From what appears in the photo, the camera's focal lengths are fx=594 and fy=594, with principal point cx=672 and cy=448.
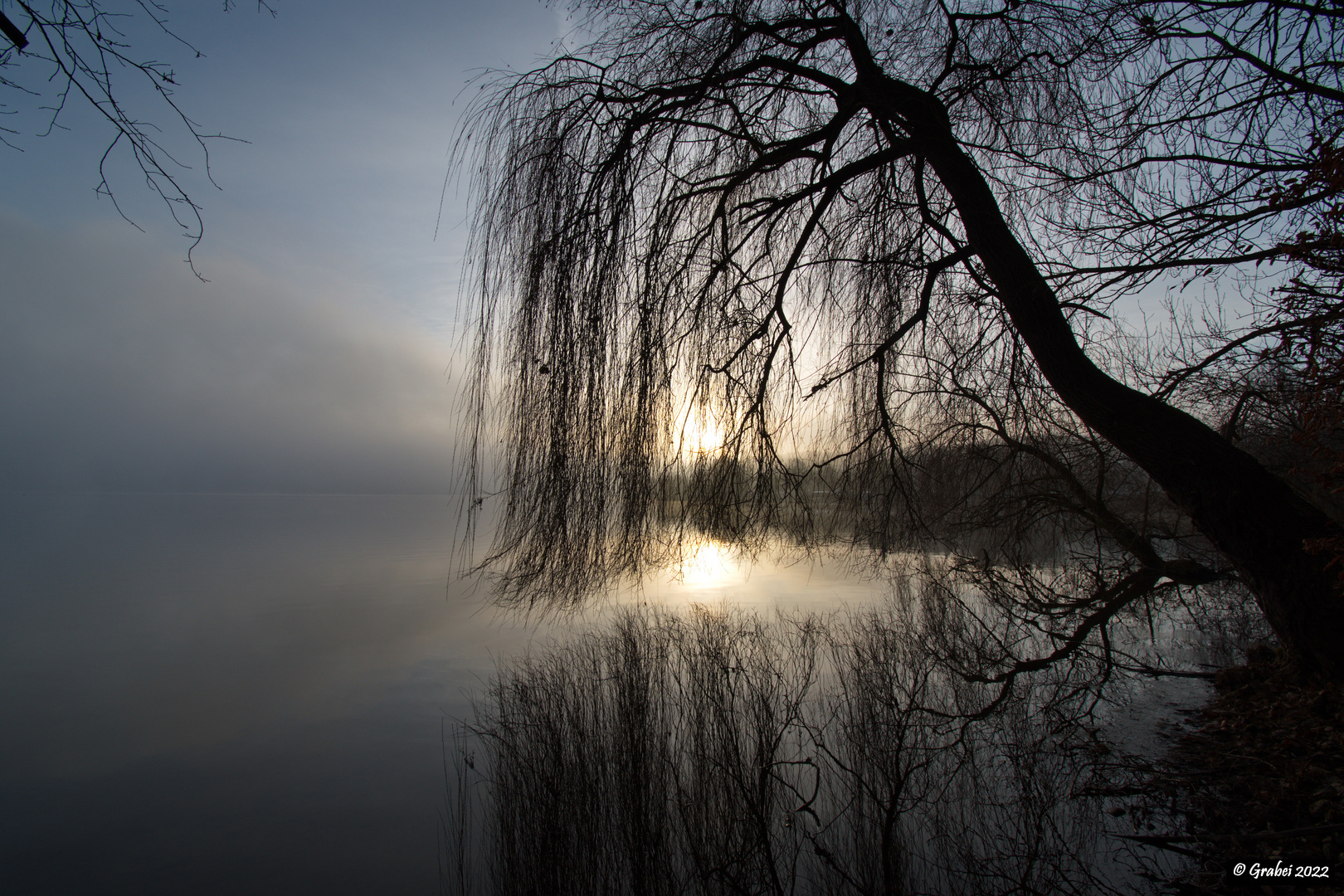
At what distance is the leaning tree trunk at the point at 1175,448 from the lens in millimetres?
2062

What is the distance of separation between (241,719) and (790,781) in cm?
505

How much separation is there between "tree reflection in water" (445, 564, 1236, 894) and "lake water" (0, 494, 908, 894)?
2.07 ft

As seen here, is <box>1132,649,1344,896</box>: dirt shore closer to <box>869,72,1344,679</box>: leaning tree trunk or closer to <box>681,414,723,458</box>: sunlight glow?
<box>869,72,1344,679</box>: leaning tree trunk

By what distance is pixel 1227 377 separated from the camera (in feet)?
10.5

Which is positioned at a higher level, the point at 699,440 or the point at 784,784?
the point at 699,440

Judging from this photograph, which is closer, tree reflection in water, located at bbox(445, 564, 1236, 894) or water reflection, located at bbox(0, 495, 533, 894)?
tree reflection in water, located at bbox(445, 564, 1236, 894)

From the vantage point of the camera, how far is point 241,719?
211 inches

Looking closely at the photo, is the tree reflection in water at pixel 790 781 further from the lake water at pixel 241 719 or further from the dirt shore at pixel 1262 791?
the lake water at pixel 241 719

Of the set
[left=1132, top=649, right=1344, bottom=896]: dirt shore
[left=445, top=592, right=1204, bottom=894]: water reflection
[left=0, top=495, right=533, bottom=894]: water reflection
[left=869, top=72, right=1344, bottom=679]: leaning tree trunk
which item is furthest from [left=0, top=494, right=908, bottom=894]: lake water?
[left=1132, top=649, right=1344, bottom=896]: dirt shore

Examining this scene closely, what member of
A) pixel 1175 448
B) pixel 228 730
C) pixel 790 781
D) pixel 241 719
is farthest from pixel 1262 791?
pixel 241 719

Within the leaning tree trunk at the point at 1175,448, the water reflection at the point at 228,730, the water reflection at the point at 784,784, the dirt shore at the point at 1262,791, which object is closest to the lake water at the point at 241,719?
the water reflection at the point at 228,730

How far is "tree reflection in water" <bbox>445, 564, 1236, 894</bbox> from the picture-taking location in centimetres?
244

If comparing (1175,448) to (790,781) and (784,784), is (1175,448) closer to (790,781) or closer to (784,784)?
(784,784)

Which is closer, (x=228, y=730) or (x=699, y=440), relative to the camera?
(x=699, y=440)
